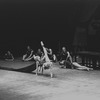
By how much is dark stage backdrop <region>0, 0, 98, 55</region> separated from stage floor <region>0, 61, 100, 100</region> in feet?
23.2

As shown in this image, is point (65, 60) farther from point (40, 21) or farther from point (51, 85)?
point (40, 21)

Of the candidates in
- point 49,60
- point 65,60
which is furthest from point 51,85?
point 65,60

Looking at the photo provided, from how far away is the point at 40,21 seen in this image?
2022 centimetres

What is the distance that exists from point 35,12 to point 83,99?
42.0ft

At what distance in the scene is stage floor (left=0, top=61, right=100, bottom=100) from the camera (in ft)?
27.7

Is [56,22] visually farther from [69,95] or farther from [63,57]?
A: [69,95]

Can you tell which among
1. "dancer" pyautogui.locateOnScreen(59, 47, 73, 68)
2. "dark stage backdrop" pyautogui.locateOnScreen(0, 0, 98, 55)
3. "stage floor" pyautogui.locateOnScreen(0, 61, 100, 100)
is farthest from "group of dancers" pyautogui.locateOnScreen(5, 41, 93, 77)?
"dark stage backdrop" pyautogui.locateOnScreen(0, 0, 98, 55)

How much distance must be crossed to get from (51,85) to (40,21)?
1087 cm

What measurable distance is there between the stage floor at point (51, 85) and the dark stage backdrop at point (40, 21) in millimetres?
7077

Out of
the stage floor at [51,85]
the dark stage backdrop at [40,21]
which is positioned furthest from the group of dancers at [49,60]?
the dark stage backdrop at [40,21]

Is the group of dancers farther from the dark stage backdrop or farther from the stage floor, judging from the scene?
the dark stage backdrop

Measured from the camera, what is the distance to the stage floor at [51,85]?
8.45 metres

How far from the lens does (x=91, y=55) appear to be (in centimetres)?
1428

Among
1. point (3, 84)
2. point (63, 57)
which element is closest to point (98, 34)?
point (63, 57)
